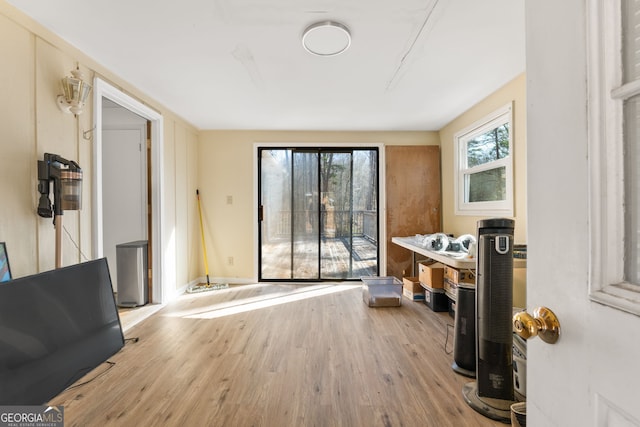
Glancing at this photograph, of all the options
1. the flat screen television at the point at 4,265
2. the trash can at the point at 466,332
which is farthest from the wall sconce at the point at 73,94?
the trash can at the point at 466,332

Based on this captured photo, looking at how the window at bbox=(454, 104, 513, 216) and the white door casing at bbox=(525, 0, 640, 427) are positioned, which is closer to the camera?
the white door casing at bbox=(525, 0, 640, 427)

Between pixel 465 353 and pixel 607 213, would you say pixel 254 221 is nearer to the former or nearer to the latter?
pixel 465 353

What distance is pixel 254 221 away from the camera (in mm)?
4461

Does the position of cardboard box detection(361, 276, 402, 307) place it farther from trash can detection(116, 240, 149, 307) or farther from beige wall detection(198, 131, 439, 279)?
trash can detection(116, 240, 149, 307)

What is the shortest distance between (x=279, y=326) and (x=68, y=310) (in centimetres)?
170

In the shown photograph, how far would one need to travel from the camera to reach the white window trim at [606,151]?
41 centimetres

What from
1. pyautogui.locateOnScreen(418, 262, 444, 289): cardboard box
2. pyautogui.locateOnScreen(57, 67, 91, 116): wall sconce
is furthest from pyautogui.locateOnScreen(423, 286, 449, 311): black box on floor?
pyautogui.locateOnScreen(57, 67, 91, 116): wall sconce

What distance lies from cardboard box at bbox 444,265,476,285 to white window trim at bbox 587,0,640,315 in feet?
7.52

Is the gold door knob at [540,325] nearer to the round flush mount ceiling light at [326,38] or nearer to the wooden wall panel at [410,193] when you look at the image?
the round flush mount ceiling light at [326,38]

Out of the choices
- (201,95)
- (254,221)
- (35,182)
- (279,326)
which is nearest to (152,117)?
(201,95)

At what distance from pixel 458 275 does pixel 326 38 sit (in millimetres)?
2342

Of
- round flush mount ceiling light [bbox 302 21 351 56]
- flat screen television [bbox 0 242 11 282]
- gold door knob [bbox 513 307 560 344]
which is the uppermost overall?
round flush mount ceiling light [bbox 302 21 351 56]

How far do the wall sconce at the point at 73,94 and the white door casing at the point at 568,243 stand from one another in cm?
275

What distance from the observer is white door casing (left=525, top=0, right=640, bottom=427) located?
0.40 m
